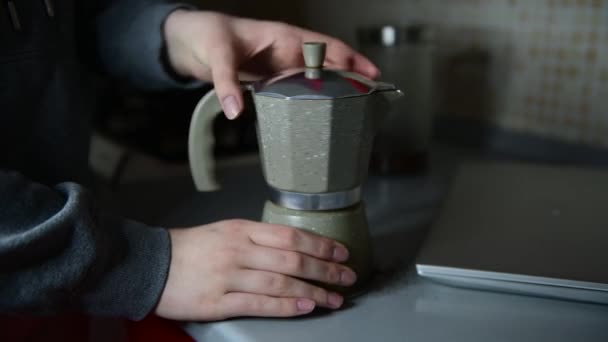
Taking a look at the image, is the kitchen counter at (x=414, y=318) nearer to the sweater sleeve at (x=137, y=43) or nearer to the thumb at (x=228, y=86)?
the thumb at (x=228, y=86)

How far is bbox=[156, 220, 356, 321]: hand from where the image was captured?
0.51m

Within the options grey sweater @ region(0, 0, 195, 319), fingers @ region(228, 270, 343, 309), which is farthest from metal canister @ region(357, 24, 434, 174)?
fingers @ region(228, 270, 343, 309)

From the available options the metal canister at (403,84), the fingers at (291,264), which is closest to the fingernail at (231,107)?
the fingers at (291,264)

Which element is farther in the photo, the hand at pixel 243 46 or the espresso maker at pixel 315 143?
the hand at pixel 243 46

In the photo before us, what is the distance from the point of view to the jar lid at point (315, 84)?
0.48 m

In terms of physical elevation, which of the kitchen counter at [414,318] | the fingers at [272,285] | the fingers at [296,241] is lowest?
A: the kitchen counter at [414,318]

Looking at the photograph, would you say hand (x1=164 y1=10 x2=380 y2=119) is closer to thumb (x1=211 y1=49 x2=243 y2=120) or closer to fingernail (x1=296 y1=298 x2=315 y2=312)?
thumb (x1=211 y1=49 x2=243 y2=120)

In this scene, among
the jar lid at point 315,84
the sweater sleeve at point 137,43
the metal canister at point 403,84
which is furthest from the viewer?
the metal canister at point 403,84

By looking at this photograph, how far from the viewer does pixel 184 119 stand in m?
1.17

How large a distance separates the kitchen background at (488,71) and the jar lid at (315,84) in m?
0.40

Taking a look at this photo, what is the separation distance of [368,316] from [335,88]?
196 mm

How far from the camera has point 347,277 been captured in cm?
53

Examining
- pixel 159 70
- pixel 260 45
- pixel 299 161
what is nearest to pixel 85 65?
pixel 159 70

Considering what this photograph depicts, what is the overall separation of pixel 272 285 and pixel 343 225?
0.08 metres
